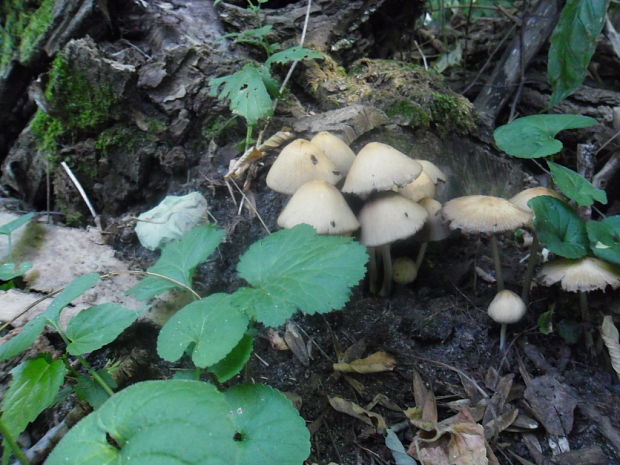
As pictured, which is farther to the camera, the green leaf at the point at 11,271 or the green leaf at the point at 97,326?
the green leaf at the point at 11,271

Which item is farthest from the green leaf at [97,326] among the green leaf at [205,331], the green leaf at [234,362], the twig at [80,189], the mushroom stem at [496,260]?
the mushroom stem at [496,260]

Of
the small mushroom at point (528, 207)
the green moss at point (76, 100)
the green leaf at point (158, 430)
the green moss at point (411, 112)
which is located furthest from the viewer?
the green moss at point (76, 100)

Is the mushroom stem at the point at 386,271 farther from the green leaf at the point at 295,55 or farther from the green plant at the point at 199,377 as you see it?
the green leaf at the point at 295,55

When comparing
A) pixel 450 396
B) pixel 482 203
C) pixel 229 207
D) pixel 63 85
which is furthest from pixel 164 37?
pixel 450 396

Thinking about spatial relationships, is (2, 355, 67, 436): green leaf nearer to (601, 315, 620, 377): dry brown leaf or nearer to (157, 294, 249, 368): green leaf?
(157, 294, 249, 368): green leaf

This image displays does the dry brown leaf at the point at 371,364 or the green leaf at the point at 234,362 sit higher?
the green leaf at the point at 234,362
